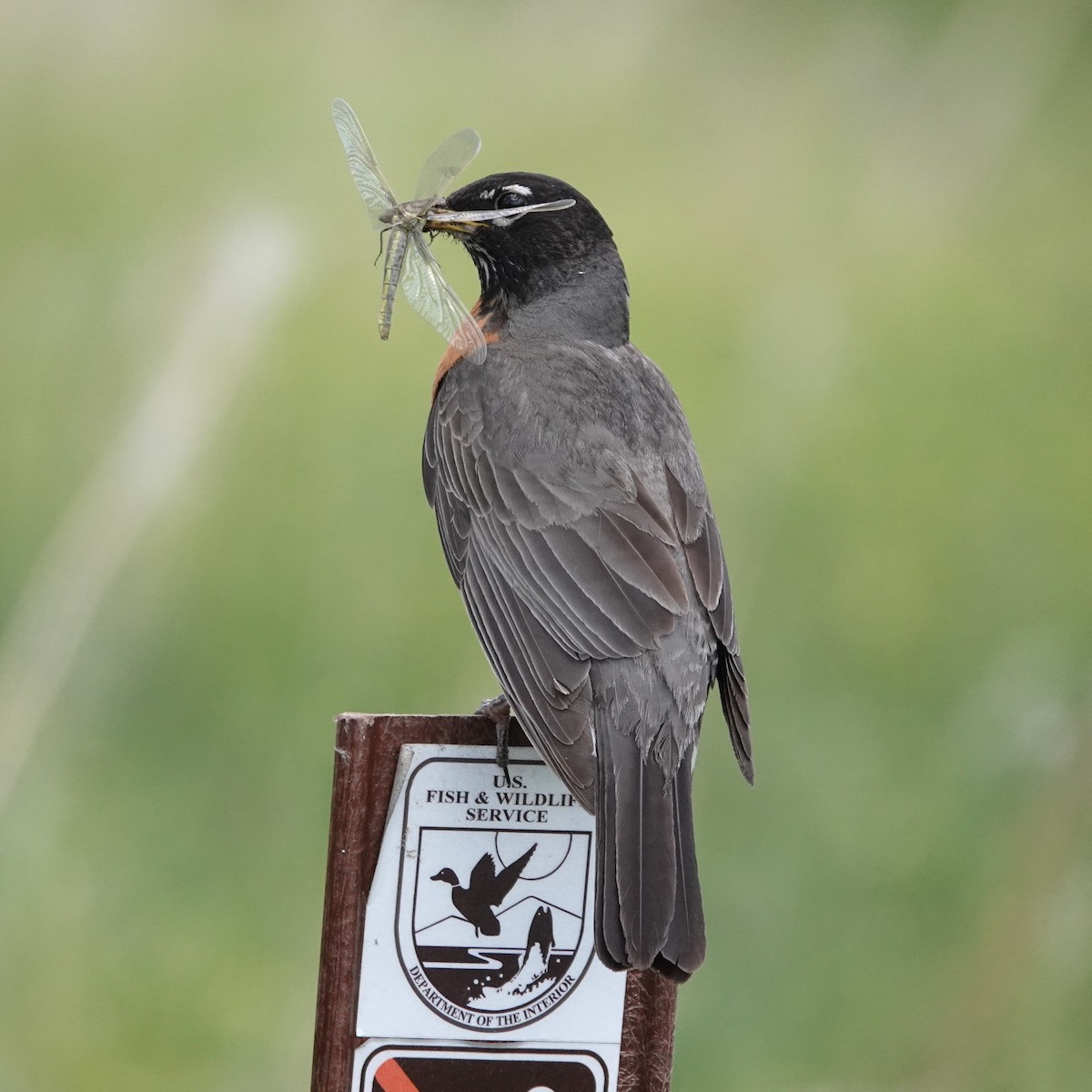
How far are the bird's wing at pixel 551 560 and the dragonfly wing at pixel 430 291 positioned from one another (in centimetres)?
21

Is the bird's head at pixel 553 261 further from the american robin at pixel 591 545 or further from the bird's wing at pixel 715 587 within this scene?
the bird's wing at pixel 715 587

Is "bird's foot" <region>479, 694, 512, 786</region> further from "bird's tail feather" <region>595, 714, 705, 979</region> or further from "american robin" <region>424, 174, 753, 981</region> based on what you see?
"bird's tail feather" <region>595, 714, 705, 979</region>

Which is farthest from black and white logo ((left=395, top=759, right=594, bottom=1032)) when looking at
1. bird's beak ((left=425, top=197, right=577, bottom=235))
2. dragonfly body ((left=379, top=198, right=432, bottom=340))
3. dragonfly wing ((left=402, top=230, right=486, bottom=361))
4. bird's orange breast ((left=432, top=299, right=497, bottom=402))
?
bird's beak ((left=425, top=197, right=577, bottom=235))

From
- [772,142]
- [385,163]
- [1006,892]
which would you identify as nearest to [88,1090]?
[1006,892]

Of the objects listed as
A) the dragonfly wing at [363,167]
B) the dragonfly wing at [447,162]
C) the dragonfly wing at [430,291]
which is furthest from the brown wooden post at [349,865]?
the dragonfly wing at [447,162]

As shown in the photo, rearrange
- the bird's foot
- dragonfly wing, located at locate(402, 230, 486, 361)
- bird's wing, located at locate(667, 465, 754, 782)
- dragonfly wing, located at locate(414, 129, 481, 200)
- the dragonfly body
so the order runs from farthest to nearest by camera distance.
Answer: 1. dragonfly wing, located at locate(414, 129, 481, 200)
2. dragonfly wing, located at locate(402, 230, 486, 361)
3. the dragonfly body
4. bird's wing, located at locate(667, 465, 754, 782)
5. the bird's foot

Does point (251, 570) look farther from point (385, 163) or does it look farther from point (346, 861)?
point (346, 861)

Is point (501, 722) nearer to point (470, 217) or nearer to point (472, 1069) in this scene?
point (472, 1069)

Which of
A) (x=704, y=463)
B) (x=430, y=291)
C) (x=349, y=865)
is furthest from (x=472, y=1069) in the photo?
(x=704, y=463)

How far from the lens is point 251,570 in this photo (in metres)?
4.68

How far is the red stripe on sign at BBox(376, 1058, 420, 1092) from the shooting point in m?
2.51

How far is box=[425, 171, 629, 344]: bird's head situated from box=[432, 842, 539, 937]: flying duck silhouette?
1840mm

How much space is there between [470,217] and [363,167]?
37 centimetres

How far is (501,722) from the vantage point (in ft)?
8.96
